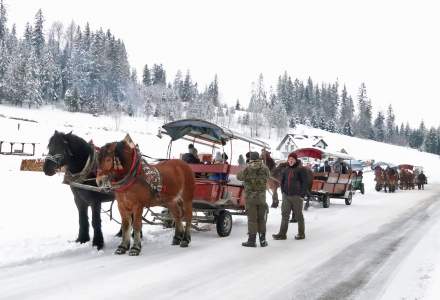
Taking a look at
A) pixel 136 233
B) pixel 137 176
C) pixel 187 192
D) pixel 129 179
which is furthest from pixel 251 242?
pixel 129 179

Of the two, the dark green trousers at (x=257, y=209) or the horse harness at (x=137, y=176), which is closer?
the horse harness at (x=137, y=176)

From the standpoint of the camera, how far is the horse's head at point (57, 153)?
862cm

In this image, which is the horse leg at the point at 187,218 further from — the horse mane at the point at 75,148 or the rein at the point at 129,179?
the horse mane at the point at 75,148

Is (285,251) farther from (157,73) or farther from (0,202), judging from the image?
(157,73)

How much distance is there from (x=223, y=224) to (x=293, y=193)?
Result: 1.71m

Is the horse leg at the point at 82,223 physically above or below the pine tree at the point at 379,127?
below

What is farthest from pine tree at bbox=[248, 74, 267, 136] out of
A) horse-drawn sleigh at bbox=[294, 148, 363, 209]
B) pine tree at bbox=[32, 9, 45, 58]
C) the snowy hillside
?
horse-drawn sleigh at bbox=[294, 148, 363, 209]

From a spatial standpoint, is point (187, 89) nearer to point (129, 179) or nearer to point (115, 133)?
point (115, 133)

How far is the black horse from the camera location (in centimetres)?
878

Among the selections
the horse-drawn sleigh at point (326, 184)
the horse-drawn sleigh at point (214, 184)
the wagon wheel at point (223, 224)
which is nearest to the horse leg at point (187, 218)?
the horse-drawn sleigh at point (214, 184)

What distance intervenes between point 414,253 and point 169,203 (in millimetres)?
4720

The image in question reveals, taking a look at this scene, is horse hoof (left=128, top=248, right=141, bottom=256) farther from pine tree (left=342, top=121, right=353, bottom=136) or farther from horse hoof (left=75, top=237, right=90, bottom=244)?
pine tree (left=342, top=121, right=353, bottom=136)

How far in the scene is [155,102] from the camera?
12625cm

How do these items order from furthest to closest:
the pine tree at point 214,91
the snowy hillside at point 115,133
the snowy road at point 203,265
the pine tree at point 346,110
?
1. the pine tree at point 346,110
2. the pine tree at point 214,91
3. the snowy hillside at point 115,133
4. the snowy road at point 203,265
